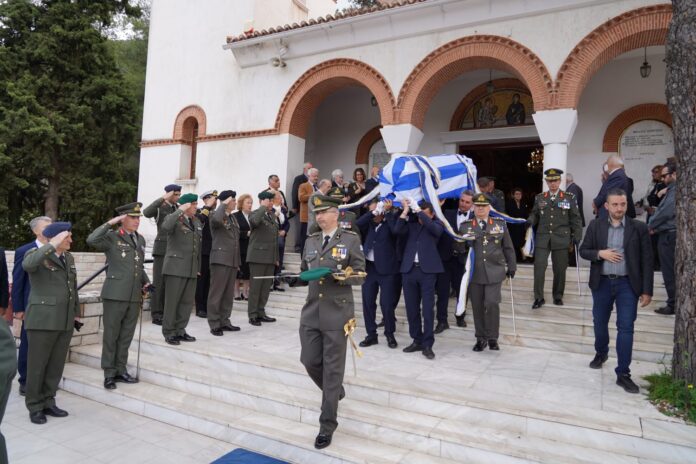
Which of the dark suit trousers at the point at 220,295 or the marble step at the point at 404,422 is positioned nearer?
the marble step at the point at 404,422

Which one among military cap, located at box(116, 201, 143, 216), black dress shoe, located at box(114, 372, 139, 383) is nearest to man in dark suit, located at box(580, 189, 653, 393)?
military cap, located at box(116, 201, 143, 216)

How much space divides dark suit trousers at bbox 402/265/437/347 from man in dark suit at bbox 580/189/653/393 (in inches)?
65.0

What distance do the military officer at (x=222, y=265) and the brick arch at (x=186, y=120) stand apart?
6.38 metres

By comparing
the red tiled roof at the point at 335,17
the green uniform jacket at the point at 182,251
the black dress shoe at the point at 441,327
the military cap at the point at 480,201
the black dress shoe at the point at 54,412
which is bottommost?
the black dress shoe at the point at 54,412

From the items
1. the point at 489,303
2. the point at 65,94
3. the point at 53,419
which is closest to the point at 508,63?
the point at 489,303

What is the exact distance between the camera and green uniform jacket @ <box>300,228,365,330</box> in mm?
3598

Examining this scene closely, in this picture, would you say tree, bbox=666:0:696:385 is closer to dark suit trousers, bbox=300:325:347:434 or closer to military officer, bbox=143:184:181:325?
dark suit trousers, bbox=300:325:347:434

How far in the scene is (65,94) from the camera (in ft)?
45.5

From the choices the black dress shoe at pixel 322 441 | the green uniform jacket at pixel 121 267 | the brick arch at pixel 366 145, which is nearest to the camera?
the black dress shoe at pixel 322 441

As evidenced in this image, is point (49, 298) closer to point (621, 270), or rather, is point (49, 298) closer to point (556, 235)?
point (621, 270)

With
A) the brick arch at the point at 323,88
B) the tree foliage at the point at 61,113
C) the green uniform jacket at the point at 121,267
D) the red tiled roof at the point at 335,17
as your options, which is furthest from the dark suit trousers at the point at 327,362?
the tree foliage at the point at 61,113

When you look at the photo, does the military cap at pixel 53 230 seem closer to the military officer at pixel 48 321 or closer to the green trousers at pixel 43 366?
the military officer at pixel 48 321

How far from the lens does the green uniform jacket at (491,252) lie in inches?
212

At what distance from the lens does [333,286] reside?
12.1ft
